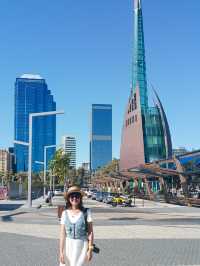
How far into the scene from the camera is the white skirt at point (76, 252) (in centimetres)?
595

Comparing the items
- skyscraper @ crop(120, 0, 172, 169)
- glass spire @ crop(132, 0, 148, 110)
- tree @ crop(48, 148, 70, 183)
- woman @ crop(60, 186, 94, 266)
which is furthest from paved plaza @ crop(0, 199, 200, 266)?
glass spire @ crop(132, 0, 148, 110)

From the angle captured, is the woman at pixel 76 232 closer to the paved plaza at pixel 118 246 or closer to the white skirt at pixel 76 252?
the white skirt at pixel 76 252

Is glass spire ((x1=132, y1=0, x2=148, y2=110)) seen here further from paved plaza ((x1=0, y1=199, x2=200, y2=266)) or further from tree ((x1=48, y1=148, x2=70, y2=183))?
paved plaza ((x1=0, y1=199, x2=200, y2=266))

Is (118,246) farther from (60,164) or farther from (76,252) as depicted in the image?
(60,164)

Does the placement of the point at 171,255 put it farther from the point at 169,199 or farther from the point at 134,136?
the point at 134,136

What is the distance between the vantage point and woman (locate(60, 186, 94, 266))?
5957 millimetres

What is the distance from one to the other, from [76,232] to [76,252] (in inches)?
9.4

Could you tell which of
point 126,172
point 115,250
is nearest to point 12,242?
point 115,250

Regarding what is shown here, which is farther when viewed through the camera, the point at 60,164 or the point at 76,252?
the point at 60,164

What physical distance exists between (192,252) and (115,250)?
2.04m

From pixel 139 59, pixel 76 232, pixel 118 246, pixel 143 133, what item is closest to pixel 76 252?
pixel 76 232

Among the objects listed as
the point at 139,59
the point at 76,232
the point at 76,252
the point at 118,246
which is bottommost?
the point at 118,246

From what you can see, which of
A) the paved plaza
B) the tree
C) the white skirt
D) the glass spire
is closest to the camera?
the white skirt

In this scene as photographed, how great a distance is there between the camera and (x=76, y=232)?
6.00 meters
